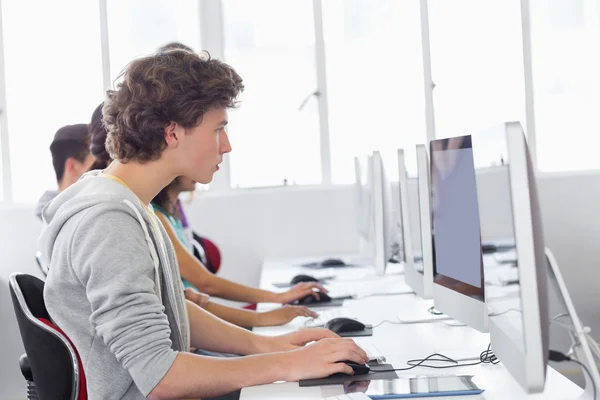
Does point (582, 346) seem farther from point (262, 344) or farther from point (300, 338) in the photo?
point (262, 344)

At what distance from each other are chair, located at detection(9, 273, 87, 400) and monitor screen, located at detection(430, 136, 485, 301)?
0.86 metres

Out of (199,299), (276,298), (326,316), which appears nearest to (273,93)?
(276,298)

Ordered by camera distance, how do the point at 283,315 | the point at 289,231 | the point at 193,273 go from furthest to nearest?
the point at 289,231, the point at 193,273, the point at 283,315

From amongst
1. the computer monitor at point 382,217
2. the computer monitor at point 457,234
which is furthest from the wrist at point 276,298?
the computer monitor at point 457,234

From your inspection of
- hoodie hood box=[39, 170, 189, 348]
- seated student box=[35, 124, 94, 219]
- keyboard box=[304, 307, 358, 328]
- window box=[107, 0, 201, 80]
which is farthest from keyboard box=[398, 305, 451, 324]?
window box=[107, 0, 201, 80]

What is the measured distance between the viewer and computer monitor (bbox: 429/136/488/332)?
5.38ft

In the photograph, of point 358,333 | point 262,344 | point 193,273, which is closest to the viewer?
point 262,344

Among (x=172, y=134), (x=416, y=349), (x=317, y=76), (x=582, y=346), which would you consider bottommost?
(x=416, y=349)

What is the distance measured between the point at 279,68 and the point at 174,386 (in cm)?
341

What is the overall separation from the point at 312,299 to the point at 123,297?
138cm

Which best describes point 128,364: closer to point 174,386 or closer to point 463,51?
point 174,386

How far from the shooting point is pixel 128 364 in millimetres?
1475

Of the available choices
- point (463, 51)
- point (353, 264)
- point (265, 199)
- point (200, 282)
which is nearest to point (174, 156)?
point (200, 282)

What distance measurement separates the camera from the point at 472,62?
4.69m
